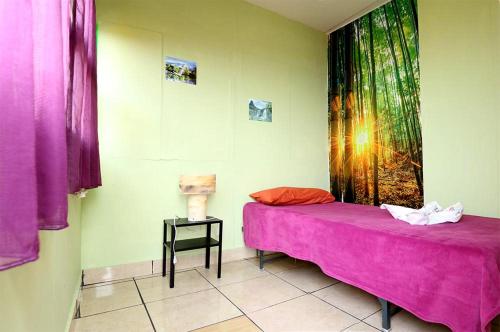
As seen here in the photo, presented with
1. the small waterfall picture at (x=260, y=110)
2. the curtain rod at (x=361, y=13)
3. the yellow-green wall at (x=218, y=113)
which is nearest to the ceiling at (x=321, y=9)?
the curtain rod at (x=361, y=13)

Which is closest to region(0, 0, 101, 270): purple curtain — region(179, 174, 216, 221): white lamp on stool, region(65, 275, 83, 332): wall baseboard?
region(65, 275, 83, 332): wall baseboard

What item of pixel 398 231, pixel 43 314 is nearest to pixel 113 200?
pixel 43 314

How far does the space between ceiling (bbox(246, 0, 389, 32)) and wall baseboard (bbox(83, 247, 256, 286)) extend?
10.1ft

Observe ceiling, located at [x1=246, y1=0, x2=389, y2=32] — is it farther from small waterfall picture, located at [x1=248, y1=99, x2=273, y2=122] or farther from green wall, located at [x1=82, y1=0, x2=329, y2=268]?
small waterfall picture, located at [x1=248, y1=99, x2=273, y2=122]

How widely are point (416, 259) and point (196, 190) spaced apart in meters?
1.77

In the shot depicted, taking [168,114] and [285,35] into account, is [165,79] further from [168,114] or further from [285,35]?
[285,35]

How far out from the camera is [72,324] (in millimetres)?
1675

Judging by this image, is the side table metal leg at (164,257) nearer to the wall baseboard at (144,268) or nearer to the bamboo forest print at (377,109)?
the wall baseboard at (144,268)

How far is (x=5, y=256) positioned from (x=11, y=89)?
29cm

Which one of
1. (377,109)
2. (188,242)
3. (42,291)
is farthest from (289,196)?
(42,291)

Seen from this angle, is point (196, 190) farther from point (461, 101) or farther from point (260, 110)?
point (461, 101)

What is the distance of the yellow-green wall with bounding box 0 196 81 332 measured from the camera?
2.31 feet

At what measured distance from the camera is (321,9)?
340cm

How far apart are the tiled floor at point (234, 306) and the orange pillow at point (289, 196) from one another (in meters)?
0.75
